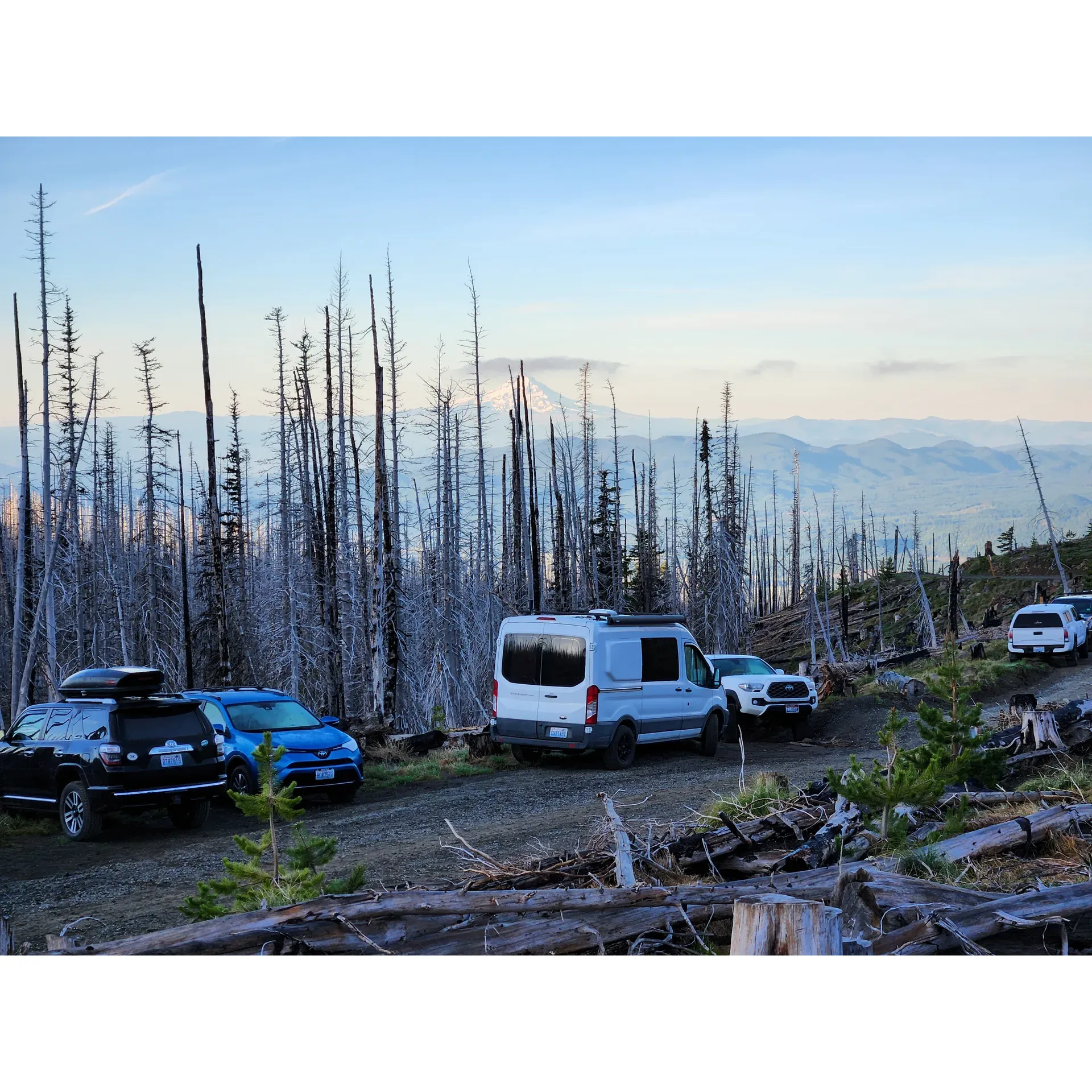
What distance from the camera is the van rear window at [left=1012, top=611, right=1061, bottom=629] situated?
105ft

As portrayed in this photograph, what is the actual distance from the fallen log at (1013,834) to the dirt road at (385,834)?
411cm

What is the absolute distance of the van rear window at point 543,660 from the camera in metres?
17.0

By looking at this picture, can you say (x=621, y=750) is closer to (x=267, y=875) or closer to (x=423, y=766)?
(x=423, y=766)

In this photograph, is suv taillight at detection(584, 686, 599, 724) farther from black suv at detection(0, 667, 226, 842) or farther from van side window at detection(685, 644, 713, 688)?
black suv at detection(0, 667, 226, 842)

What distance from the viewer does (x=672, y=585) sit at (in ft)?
194

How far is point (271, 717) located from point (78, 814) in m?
3.40

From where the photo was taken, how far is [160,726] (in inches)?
505

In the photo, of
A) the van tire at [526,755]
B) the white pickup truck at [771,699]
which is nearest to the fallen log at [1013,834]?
the van tire at [526,755]

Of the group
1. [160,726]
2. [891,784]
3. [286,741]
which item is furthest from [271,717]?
[891,784]

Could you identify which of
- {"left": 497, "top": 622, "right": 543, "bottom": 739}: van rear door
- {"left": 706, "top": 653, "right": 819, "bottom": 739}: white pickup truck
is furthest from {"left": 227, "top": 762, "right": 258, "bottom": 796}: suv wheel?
{"left": 706, "top": 653, "right": 819, "bottom": 739}: white pickup truck

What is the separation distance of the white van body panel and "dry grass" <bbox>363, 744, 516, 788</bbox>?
534 millimetres

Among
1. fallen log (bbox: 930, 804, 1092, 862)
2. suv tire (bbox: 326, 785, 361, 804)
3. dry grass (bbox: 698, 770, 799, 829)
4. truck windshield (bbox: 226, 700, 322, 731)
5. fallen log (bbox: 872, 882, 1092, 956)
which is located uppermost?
fallen log (bbox: 872, 882, 1092, 956)

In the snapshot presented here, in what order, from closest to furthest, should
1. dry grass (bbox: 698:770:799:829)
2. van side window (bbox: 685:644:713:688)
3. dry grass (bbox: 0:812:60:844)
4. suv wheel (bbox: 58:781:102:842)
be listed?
dry grass (bbox: 698:770:799:829)
suv wheel (bbox: 58:781:102:842)
dry grass (bbox: 0:812:60:844)
van side window (bbox: 685:644:713:688)

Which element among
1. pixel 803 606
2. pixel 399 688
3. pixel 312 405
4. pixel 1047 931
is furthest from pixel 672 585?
pixel 1047 931
